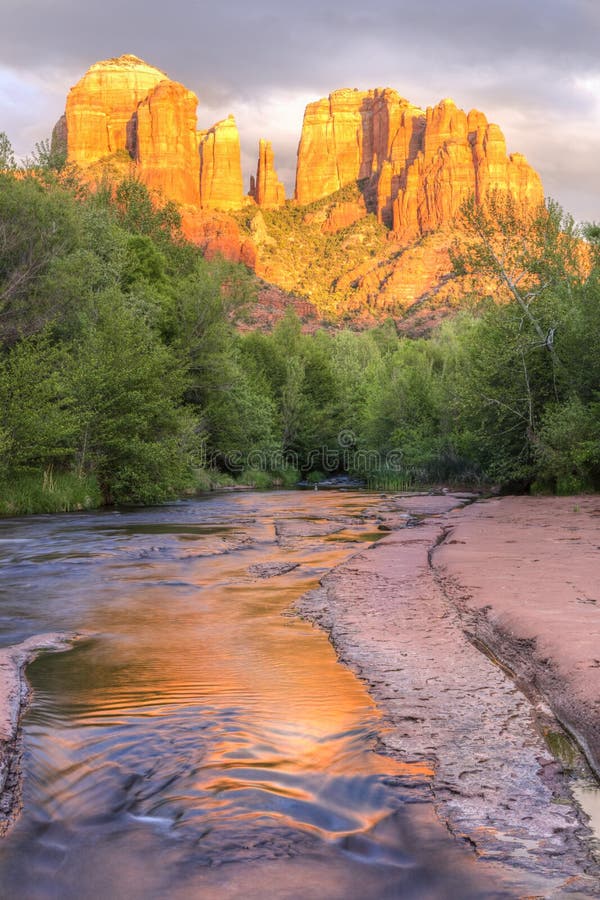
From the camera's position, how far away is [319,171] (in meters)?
197

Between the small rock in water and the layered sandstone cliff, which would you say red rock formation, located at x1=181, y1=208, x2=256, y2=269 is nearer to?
→ the layered sandstone cliff

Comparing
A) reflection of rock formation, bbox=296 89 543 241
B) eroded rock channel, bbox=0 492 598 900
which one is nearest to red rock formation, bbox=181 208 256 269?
reflection of rock formation, bbox=296 89 543 241

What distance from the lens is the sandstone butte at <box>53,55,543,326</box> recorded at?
147m

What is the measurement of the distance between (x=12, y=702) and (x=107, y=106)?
7930 inches

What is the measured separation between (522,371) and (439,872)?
925 inches

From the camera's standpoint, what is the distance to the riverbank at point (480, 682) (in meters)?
3.08

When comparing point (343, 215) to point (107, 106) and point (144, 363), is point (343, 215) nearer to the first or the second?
point (107, 106)

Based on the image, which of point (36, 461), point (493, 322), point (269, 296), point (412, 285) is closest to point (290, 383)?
point (493, 322)

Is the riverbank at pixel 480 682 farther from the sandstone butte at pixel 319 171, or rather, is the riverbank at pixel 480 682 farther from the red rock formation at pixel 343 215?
the red rock formation at pixel 343 215

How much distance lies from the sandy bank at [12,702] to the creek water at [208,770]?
72 millimetres

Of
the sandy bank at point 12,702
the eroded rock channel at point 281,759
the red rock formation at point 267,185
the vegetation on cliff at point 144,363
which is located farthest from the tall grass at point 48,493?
the red rock formation at point 267,185

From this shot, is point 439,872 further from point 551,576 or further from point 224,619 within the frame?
point 551,576

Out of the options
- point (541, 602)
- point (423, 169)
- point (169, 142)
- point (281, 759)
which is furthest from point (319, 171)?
point (281, 759)

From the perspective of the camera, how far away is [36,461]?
2142 cm
